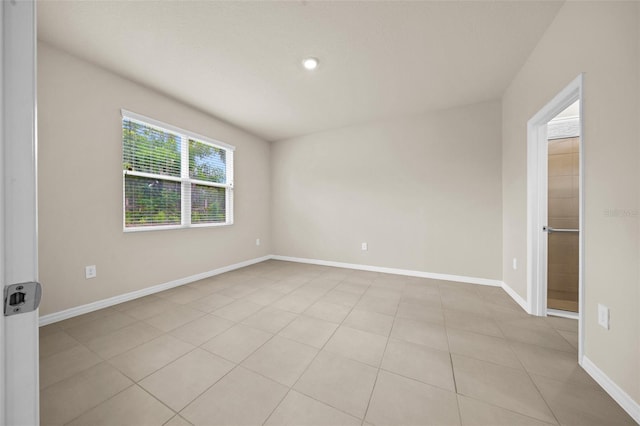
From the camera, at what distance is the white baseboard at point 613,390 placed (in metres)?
1.16

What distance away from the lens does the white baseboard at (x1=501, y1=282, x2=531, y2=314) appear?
7.59ft

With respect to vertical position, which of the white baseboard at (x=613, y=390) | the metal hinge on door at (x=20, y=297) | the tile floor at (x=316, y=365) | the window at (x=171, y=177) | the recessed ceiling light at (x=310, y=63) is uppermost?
the recessed ceiling light at (x=310, y=63)

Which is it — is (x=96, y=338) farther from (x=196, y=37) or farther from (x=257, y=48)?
(x=257, y=48)

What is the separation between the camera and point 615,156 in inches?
51.3

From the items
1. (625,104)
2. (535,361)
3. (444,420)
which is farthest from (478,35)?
(444,420)

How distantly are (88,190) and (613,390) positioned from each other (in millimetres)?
4282

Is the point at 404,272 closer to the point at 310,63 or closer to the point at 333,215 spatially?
the point at 333,215

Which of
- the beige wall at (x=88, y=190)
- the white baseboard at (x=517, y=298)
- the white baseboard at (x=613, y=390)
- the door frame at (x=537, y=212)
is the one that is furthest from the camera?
the white baseboard at (x=517, y=298)

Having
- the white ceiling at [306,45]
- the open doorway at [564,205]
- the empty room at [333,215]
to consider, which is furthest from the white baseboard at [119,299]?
the open doorway at [564,205]

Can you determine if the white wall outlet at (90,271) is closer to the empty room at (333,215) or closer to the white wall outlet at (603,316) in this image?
the empty room at (333,215)

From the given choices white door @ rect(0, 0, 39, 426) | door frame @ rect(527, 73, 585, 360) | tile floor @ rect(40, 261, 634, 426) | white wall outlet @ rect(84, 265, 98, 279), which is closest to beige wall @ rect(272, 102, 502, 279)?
door frame @ rect(527, 73, 585, 360)

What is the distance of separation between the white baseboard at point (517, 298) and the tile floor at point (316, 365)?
11 cm

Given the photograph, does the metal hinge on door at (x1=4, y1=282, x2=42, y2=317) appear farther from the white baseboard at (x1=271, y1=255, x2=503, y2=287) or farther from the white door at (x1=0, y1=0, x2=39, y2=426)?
the white baseboard at (x1=271, y1=255, x2=503, y2=287)

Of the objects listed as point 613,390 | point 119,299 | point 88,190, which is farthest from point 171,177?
point 613,390
